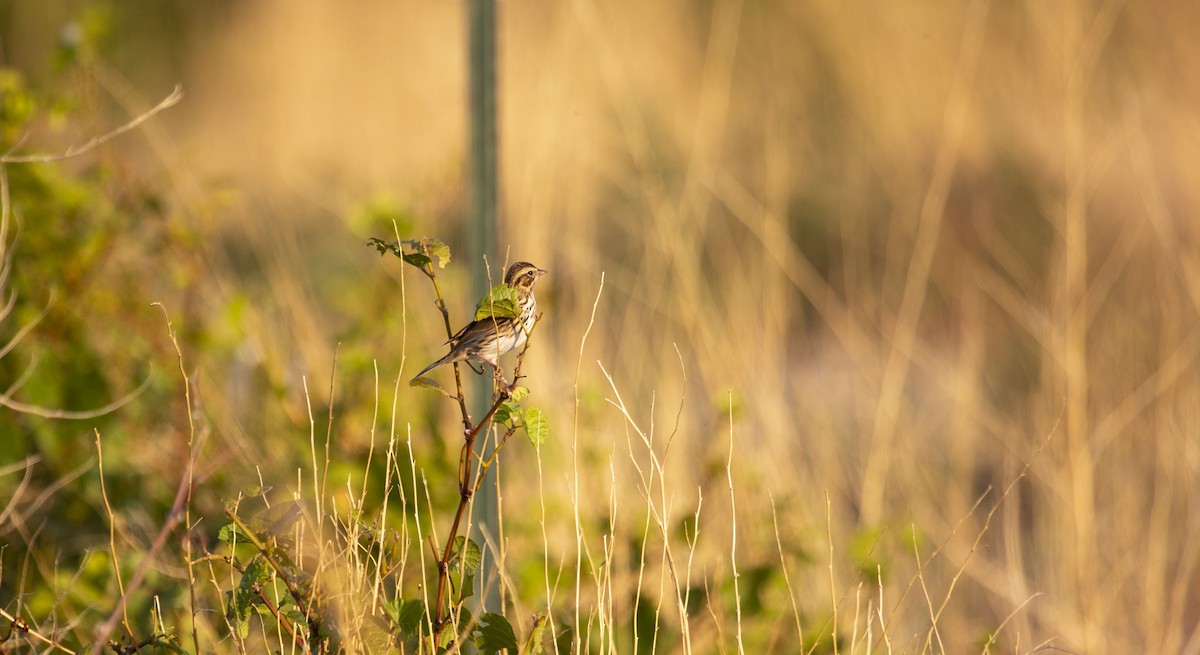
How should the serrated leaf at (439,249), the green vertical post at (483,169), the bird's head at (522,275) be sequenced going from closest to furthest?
the serrated leaf at (439,249)
the bird's head at (522,275)
the green vertical post at (483,169)

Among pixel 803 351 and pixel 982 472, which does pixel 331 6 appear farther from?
pixel 982 472

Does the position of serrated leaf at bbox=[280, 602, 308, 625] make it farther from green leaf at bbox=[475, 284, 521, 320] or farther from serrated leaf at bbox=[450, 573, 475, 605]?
green leaf at bbox=[475, 284, 521, 320]

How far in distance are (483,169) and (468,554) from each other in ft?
2.51

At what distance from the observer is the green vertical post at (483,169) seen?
2.25 m

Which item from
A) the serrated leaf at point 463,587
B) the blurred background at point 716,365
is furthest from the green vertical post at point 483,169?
the serrated leaf at point 463,587

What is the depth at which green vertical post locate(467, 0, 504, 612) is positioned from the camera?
2.25 m

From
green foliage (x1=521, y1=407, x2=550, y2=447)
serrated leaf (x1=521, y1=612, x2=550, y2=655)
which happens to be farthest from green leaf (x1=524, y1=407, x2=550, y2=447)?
serrated leaf (x1=521, y1=612, x2=550, y2=655)

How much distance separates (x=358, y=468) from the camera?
9.92 ft

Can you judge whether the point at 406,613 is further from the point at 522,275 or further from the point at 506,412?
the point at 522,275

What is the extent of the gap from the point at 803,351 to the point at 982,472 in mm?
973

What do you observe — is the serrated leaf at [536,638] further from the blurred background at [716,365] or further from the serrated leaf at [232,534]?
the serrated leaf at [232,534]

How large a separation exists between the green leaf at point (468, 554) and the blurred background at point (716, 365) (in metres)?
0.12

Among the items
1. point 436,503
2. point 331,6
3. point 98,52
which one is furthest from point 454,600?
point 331,6

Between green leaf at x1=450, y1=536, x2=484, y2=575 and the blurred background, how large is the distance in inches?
4.7
